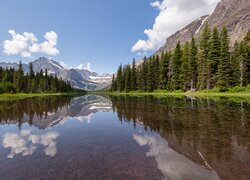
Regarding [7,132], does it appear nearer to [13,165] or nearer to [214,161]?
[13,165]

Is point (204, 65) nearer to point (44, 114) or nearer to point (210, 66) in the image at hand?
point (210, 66)

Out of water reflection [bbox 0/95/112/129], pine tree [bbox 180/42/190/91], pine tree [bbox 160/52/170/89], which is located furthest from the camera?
pine tree [bbox 160/52/170/89]

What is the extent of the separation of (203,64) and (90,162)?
54427mm

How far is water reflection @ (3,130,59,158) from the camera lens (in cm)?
759

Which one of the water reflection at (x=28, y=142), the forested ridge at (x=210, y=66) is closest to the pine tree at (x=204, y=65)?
the forested ridge at (x=210, y=66)

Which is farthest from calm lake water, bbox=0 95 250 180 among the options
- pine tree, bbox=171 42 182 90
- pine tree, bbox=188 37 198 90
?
pine tree, bbox=171 42 182 90

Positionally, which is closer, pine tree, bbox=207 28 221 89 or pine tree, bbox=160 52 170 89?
pine tree, bbox=207 28 221 89

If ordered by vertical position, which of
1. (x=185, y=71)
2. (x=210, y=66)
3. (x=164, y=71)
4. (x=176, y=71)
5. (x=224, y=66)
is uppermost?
(x=164, y=71)

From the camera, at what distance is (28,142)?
29.6 ft

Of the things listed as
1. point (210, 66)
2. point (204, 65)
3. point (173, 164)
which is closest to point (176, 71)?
point (204, 65)

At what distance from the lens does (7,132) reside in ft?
36.7

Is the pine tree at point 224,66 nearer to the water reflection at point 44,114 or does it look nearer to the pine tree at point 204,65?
the pine tree at point 204,65

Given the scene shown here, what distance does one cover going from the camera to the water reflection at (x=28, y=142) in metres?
7.59

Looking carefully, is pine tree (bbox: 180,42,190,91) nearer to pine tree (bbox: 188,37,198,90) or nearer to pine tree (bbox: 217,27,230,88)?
pine tree (bbox: 188,37,198,90)
